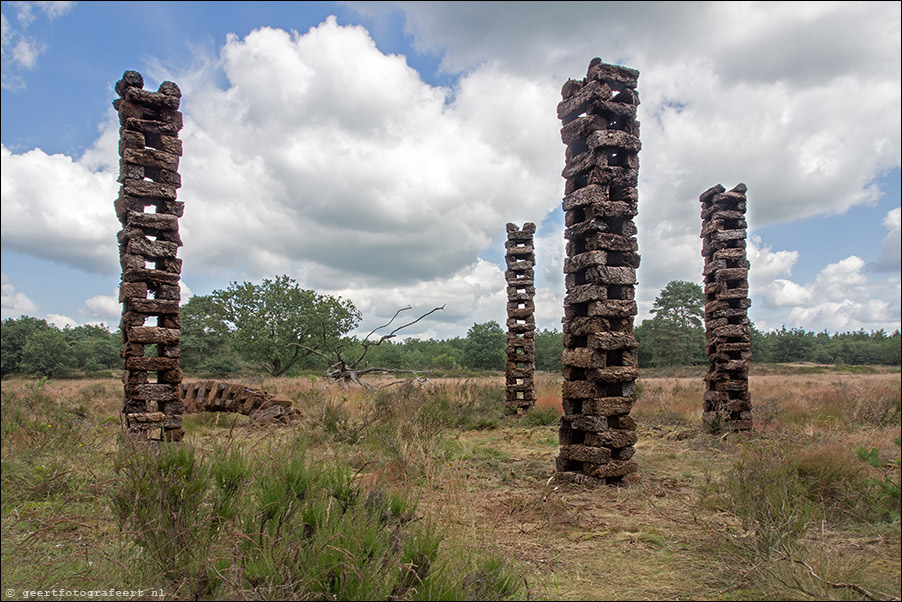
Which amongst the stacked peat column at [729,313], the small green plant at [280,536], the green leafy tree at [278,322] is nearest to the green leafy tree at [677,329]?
the green leafy tree at [278,322]

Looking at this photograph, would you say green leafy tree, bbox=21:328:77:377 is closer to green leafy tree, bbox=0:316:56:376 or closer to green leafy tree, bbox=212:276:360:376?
green leafy tree, bbox=0:316:56:376

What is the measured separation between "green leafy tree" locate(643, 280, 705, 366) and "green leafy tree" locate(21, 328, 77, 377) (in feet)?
168

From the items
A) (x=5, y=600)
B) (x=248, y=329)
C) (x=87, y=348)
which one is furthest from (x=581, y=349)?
(x=87, y=348)

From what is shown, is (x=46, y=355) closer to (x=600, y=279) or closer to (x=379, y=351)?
(x=379, y=351)

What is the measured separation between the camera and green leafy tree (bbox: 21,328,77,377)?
1031 inches

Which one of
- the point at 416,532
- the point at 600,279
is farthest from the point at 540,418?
the point at 416,532

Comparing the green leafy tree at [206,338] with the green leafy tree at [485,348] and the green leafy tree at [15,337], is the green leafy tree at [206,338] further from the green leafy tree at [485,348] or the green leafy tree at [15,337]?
the green leafy tree at [485,348]

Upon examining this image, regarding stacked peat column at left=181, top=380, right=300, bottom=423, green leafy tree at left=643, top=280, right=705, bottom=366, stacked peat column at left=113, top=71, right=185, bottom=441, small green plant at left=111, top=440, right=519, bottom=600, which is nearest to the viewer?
small green plant at left=111, top=440, right=519, bottom=600

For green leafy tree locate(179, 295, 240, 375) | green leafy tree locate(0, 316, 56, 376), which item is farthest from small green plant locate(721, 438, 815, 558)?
green leafy tree locate(179, 295, 240, 375)

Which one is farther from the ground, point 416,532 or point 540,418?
point 416,532

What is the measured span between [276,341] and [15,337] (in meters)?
13.8

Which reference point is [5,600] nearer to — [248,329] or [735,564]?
[735,564]

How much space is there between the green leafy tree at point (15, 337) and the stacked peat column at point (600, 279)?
25195mm

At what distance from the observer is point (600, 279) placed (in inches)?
270
